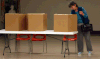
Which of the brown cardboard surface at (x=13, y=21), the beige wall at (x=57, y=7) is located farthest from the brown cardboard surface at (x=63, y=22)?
the beige wall at (x=57, y=7)

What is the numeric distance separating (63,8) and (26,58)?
6417 millimetres

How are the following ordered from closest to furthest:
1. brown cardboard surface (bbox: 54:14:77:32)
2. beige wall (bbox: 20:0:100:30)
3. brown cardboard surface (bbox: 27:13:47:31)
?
1. brown cardboard surface (bbox: 54:14:77:32)
2. brown cardboard surface (bbox: 27:13:47:31)
3. beige wall (bbox: 20:0:100:30)

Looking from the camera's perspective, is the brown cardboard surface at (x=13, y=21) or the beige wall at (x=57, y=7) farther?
the beige wall at (x=57, y=7)

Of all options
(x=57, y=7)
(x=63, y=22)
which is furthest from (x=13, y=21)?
(x=57, y=7)

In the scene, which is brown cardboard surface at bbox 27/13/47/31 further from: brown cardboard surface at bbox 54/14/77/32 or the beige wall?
the beige wall

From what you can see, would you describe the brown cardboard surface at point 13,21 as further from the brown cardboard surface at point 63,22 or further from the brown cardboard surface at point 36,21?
the brown cardboard surface at point 63,22

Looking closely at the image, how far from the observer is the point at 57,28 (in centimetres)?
459

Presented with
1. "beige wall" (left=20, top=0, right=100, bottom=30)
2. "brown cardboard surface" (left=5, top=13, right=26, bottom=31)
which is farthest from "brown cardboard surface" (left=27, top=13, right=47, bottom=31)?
"beige wall" (left=20, top=0, right=100, bottom=30)

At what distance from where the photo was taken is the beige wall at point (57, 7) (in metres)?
10.6

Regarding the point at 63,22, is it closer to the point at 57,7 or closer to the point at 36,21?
the point at 36,21

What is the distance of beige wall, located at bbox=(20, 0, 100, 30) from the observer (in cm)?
1065

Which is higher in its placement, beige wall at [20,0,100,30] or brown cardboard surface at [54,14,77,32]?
beige wall at [20,0,100,30]

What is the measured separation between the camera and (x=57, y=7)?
35.7 ft

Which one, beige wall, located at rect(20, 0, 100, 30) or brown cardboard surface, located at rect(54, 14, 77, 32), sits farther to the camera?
beige wall, located at rect(20, 0, 100, 30)
